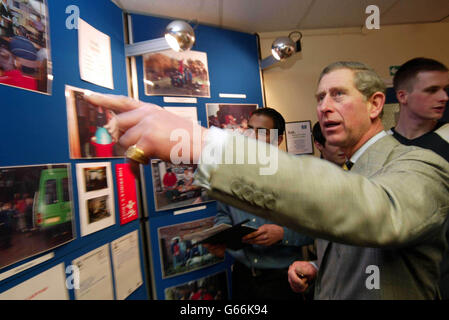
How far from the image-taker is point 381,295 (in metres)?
0.67

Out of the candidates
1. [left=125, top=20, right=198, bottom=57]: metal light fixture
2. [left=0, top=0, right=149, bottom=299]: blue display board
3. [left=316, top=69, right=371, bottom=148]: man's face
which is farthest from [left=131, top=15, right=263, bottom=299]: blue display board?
[left=316, top=69, right=371, bottom=148]: man's face

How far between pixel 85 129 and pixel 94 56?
48 centimetres

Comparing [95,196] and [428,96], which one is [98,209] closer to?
[95,196]

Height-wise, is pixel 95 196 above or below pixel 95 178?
below

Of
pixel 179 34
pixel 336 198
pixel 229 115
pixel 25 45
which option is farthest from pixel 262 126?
pixel 336 198

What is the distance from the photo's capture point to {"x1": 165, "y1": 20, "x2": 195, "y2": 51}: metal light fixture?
1593 millimetres

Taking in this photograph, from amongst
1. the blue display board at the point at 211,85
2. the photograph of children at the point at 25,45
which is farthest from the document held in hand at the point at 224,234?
the photograph of children at the point at 25,45

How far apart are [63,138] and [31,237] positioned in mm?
498

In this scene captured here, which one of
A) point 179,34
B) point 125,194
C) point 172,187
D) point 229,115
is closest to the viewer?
point 179,34

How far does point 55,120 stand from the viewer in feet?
3.95

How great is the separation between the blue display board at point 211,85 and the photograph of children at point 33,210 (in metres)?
0.75

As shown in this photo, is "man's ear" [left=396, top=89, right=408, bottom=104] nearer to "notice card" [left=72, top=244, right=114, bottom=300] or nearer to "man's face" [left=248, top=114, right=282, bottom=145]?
"man's face" [left=248, top=114, right=282, bottom=145]

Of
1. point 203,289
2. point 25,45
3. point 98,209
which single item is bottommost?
point 203,289
